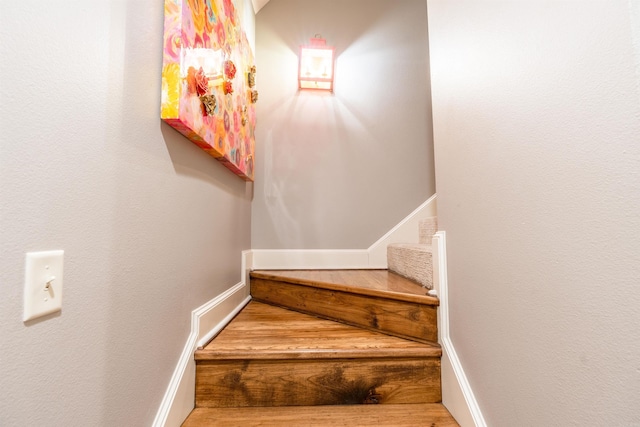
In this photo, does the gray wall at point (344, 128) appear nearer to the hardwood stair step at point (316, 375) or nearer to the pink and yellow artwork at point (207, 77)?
the pink and yellow artwork at point (207, 77)

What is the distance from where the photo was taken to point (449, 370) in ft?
3.17

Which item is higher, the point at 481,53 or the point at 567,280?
the point at 481,53

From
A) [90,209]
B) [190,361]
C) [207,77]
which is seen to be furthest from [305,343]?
[207,77]

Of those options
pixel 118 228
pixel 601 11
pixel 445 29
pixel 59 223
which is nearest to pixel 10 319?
pixel 59 223

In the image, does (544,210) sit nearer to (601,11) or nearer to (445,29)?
(601,11)

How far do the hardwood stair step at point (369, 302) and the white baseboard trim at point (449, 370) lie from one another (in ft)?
0.15

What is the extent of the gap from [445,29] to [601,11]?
2.26 ft

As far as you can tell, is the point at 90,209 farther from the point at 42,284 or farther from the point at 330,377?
the point at 330,377

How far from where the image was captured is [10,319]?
0.42 m

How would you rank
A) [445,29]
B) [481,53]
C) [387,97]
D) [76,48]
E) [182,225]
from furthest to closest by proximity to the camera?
[387,97] < [445,29] < [182,225] < [481,53] < [76,48]

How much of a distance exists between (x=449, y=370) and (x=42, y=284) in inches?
43.2

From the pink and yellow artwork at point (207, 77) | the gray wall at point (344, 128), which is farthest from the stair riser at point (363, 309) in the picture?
the pink and yellow artwork at point (207, 77)

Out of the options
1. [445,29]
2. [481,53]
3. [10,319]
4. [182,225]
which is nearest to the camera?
[10,319]

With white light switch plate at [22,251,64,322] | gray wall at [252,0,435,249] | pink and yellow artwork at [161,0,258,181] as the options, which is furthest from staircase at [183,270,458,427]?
gray wall at [252,0,435,249]
